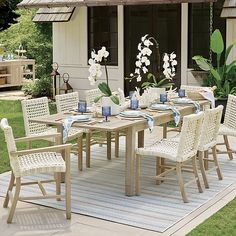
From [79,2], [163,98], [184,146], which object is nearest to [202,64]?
[79,2]

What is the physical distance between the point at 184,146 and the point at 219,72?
5.21m

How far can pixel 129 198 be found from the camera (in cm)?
628

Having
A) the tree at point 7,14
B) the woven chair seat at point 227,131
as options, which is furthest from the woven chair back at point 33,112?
the tree at point 7,14

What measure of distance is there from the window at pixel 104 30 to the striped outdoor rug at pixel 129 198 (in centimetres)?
611

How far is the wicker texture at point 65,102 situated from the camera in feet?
26.0

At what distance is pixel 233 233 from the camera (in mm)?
5223

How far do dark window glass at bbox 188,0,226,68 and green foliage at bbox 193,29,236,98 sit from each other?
115 centimetres

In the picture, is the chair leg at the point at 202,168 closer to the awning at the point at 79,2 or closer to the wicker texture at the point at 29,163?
the wicker texture at the point at 29,163

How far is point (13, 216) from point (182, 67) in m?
7.56

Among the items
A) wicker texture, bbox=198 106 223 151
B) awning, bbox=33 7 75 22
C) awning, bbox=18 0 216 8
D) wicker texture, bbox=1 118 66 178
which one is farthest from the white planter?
awning, bbox=33 7 75 22

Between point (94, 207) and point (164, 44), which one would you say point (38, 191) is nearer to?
point (94, 207)

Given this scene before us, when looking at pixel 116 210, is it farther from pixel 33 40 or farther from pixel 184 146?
pixel 33 40

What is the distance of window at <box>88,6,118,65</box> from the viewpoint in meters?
13.5

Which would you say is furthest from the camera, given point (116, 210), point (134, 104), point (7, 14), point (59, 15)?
point (7, 14)
